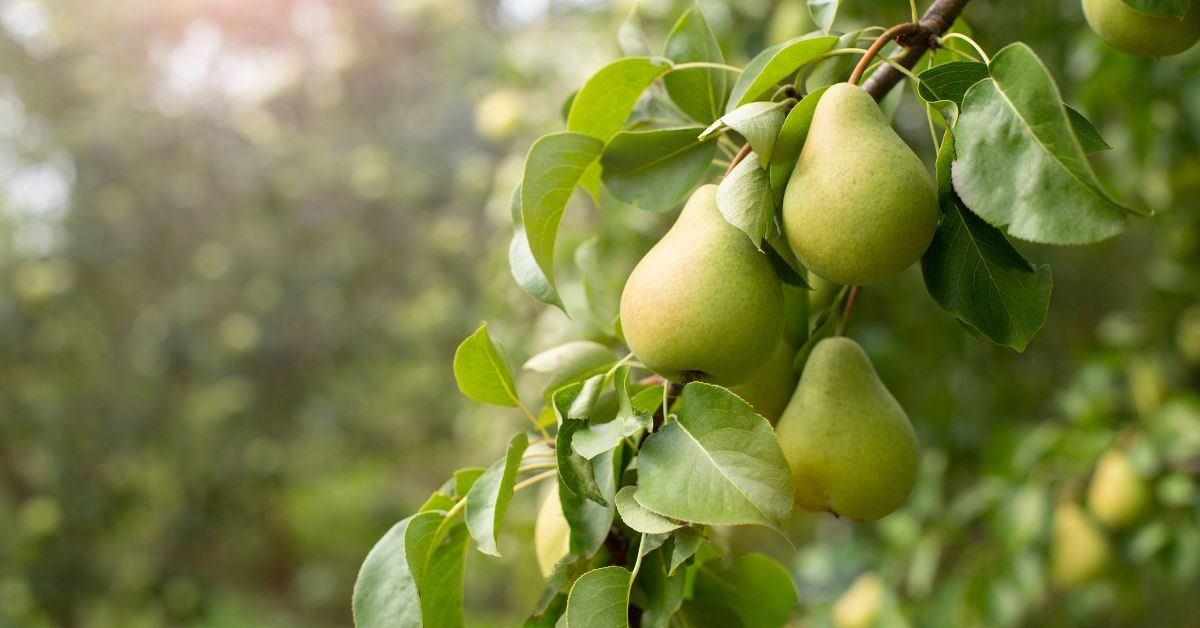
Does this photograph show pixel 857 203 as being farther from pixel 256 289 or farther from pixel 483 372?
pixel 256 289

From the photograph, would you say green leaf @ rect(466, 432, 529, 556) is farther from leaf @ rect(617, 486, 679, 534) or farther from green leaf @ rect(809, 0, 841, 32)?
green leaf @ rect(809, 0, 841, 32)

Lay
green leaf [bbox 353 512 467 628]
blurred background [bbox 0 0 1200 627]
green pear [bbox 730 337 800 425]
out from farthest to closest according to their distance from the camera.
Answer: blurred background [bbox 0 0 1200 627]
green pear [bbox 730 337 800 425]
green leaf [bbox 353 512 467 628]

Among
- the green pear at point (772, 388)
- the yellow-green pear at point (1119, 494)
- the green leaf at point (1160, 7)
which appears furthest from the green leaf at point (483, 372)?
the yellow-green pear at point (1119, 494)

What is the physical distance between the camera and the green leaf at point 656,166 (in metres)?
0.62

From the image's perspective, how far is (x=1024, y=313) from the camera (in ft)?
1.74

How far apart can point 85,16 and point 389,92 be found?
149cm

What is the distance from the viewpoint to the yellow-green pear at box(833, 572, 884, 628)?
5.51ft

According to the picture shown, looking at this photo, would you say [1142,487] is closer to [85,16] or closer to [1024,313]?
[1024,313]

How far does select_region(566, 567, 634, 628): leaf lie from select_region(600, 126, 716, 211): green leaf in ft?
0.76

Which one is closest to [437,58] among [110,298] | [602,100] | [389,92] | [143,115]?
[389,92]

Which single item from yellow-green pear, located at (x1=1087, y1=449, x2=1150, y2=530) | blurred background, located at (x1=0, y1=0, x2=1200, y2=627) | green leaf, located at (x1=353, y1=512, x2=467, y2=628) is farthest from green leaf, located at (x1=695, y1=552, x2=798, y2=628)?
blurred background, located at (x1=0, y1=0, x2=1200, y2=627)

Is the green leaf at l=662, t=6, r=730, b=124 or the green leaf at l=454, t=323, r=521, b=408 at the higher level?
the green leaf at l=662, t=6, r=730, b=124

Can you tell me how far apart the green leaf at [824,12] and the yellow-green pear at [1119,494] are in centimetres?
117

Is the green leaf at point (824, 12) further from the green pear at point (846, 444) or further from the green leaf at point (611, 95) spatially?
the green pear at point (846, 444)
